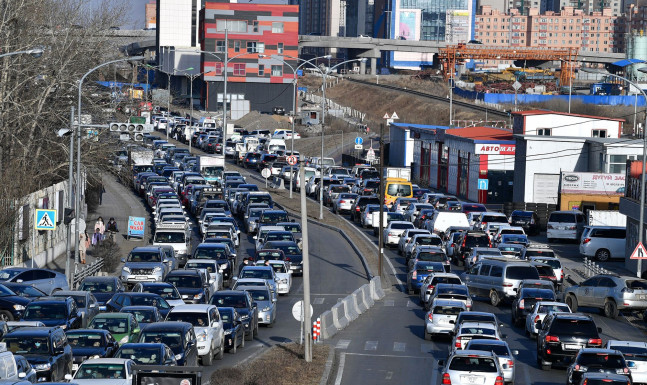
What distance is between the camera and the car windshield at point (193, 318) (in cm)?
2732

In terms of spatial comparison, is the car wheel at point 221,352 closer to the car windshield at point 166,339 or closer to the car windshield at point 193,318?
the car windshield at point 193,318

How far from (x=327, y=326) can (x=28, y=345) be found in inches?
478

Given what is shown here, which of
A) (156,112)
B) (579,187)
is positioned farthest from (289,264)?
(156,112)

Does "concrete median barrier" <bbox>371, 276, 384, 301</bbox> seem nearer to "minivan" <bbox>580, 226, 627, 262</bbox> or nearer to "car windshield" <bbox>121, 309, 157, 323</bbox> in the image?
"minivan" <bbox>580, 226, 627, 262</bbox>

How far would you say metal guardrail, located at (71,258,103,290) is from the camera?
4025cm

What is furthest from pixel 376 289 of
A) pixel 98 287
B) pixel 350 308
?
pixel 98 287

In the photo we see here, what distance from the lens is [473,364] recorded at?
76.8 ft

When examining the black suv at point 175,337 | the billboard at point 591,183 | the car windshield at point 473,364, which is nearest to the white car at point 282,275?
the black suv at point 175,337

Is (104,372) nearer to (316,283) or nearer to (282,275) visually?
→ (282,275)

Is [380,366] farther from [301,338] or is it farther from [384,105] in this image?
[384,105]

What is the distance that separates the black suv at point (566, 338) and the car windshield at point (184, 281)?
499 inches

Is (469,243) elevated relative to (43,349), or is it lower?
lower

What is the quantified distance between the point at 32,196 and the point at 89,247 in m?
5.75

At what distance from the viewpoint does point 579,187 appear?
64.1 m
